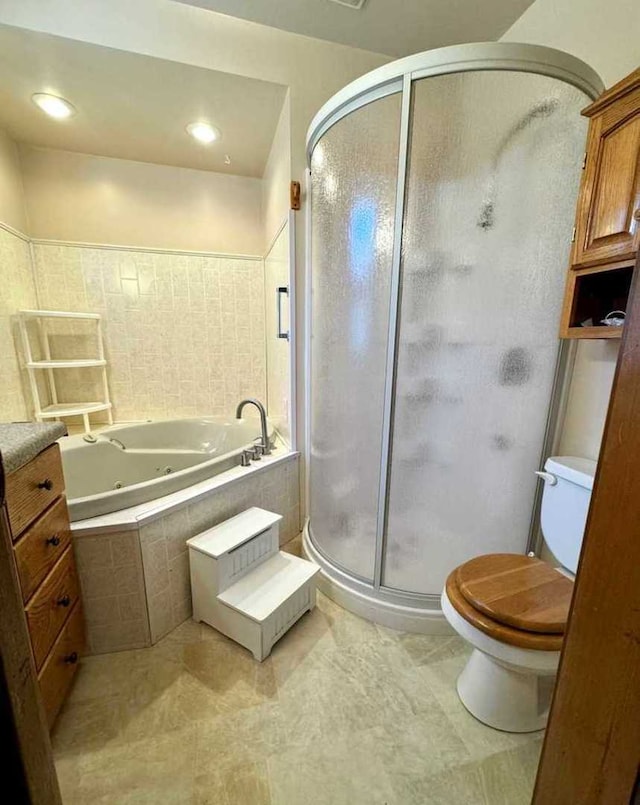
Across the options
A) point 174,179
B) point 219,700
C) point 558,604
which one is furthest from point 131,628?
point 174,179

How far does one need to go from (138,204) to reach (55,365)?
1.26 meters

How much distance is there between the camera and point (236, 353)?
2777 mm

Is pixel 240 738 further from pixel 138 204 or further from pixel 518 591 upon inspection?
pixel 138 204

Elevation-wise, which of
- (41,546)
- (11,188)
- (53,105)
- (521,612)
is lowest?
(521,612)

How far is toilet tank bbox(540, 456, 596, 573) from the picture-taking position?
1139 mm

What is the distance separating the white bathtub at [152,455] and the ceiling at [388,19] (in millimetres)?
1984

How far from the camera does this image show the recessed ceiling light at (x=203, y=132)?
1946mm

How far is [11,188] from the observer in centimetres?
209

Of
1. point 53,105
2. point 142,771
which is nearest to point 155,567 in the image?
point 142,771

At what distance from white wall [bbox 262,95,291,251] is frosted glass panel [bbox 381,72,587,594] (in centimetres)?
83

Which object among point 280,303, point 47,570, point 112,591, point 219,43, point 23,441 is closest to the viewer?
point 23,441

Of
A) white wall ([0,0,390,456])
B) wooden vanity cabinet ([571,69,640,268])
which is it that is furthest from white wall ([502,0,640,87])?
white wall ([0,0,390,456])

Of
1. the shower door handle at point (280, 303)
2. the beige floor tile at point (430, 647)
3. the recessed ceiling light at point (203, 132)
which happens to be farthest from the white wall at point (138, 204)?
the beige floor tile at point (430, 647)

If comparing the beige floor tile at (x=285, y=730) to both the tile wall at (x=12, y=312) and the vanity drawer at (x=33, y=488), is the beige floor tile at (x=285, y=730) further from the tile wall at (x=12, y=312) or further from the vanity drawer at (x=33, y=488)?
the tile wall at (x=12, y=312)
